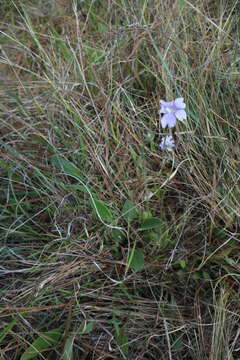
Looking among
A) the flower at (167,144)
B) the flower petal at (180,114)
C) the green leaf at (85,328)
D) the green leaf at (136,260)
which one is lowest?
the green leaf at (85,328)

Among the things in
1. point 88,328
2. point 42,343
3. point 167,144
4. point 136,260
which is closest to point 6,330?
point 42,343

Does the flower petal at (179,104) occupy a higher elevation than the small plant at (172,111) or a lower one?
higher

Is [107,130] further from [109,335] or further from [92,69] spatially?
[109,335]

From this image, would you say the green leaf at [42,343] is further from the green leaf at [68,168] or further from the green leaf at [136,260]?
the green leaf at [68,168]

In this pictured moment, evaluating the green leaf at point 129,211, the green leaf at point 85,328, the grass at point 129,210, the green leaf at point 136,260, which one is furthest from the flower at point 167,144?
the green leaf at point 85,328

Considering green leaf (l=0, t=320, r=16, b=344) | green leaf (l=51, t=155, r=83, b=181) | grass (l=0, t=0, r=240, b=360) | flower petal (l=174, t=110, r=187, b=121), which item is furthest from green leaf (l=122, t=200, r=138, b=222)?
green leaf (l=0, t=320, r=16, b=344)

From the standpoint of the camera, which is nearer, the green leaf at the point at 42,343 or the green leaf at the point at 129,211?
the green leaf at the point at 42,343

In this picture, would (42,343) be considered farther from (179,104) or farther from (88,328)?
(179,104)

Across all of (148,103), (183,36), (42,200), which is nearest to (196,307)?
(42,200)
